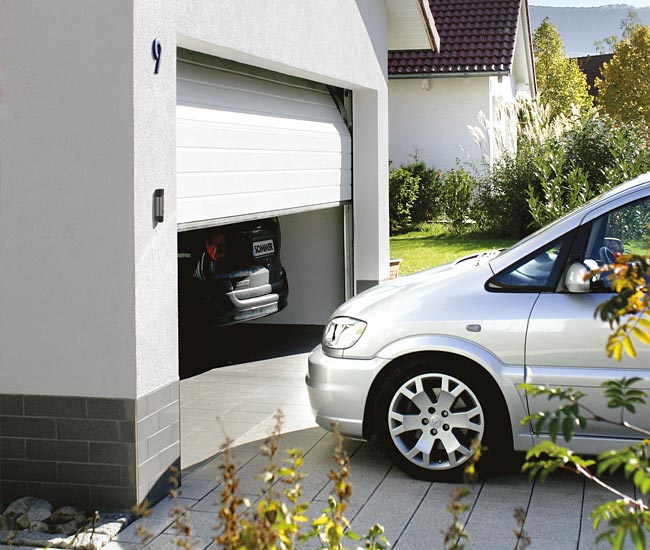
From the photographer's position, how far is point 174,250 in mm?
5965

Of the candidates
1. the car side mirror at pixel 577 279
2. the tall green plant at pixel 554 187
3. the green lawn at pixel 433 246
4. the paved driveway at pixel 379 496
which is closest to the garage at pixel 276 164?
the paved driveway at pixel 379 496

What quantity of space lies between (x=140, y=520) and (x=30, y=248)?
1547mm

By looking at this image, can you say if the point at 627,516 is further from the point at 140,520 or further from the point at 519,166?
the point at 519,166

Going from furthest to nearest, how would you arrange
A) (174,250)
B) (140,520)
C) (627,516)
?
(174,250) < (140,520) < (627,516)

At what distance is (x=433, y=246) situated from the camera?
19.4 meters

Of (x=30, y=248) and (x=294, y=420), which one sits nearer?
(x=30, y=248)

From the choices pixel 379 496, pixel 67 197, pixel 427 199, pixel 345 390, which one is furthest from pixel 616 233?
pixel 427 199

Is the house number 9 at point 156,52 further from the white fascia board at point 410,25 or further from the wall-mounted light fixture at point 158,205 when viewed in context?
the white fascia board at point 410,25

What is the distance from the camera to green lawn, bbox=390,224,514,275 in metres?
17.3

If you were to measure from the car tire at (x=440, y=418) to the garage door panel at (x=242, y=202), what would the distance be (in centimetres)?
182

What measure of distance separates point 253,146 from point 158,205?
285 cm

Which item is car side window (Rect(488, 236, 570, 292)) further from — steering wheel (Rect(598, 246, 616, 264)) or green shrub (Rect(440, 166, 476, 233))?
green shrub (Rect(440, 166, 476, 233))

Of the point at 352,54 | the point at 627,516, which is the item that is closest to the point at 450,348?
the point at 627,516

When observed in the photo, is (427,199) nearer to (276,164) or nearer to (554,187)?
(554,187)
